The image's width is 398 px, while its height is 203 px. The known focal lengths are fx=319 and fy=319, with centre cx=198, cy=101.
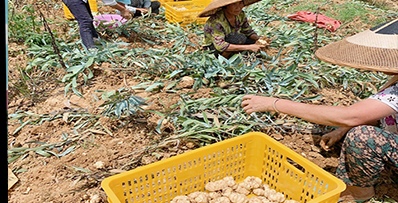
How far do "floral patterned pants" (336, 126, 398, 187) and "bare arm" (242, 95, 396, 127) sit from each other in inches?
2.3

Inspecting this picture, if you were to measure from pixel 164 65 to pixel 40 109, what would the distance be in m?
0.98

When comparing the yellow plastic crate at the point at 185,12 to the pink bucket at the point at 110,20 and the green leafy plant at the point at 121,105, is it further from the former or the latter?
the green leafy plant at the point at 121,105

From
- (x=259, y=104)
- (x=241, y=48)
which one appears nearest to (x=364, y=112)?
(x=259, y=104)

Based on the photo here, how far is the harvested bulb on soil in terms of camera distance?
1.56 metres

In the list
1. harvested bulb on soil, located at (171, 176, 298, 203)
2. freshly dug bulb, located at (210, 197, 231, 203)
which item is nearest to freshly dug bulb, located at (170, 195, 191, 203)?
harvested bulb on soil, located at (171, 176, 298, 203)

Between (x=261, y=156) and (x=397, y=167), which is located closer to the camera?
(x=397, y=167)

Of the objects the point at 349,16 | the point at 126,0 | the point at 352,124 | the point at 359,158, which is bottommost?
the point at 349,16

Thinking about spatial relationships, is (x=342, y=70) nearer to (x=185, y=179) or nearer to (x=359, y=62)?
(x=359, y=62)

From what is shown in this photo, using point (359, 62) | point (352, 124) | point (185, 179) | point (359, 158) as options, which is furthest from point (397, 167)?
point (185, 179)

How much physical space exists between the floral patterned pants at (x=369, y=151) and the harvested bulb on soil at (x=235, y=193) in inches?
13.4

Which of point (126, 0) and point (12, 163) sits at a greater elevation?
point (126, 0)

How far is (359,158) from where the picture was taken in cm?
144

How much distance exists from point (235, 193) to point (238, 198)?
1.6 inches

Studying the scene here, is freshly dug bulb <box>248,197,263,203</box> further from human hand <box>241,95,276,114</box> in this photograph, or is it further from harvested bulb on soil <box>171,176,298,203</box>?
human hand <box>241,95,276,114</box>
